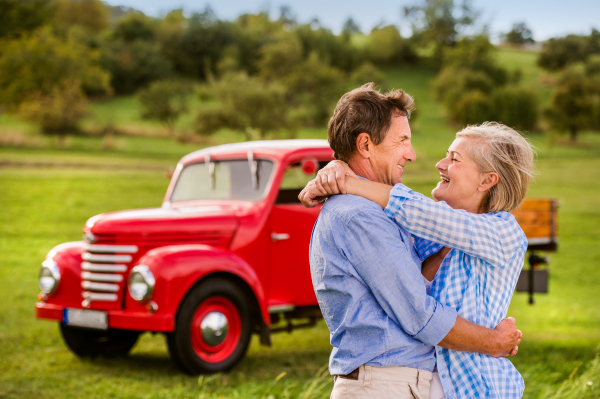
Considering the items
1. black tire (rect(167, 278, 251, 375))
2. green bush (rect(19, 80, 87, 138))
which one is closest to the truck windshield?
black tire (rect(167, 278, 251, 375))

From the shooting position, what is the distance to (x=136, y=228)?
590 cm

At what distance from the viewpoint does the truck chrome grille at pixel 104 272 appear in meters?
5.80

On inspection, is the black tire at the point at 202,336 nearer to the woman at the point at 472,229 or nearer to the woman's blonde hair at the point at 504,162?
the woman at the point at 472,229

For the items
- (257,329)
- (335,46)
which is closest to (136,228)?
(257,329)

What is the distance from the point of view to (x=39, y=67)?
3997 centimetres

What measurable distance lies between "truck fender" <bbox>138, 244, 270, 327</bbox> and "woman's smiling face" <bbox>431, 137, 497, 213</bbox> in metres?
3.62

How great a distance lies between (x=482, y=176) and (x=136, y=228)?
14.2 feet

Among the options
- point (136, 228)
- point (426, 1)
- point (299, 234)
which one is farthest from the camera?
point (426, 1)

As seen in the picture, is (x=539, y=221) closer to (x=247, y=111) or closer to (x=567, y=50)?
(x=247, y=111)

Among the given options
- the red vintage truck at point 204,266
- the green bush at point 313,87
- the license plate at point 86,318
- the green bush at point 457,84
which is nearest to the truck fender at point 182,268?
the red vintage truck at point 204,266

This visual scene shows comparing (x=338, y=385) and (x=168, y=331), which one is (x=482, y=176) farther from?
(x=168, y=331)

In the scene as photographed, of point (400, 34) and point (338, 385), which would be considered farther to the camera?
point (400, 34)

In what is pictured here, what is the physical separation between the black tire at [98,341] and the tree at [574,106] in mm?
40711

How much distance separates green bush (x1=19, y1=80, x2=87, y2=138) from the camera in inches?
1342
